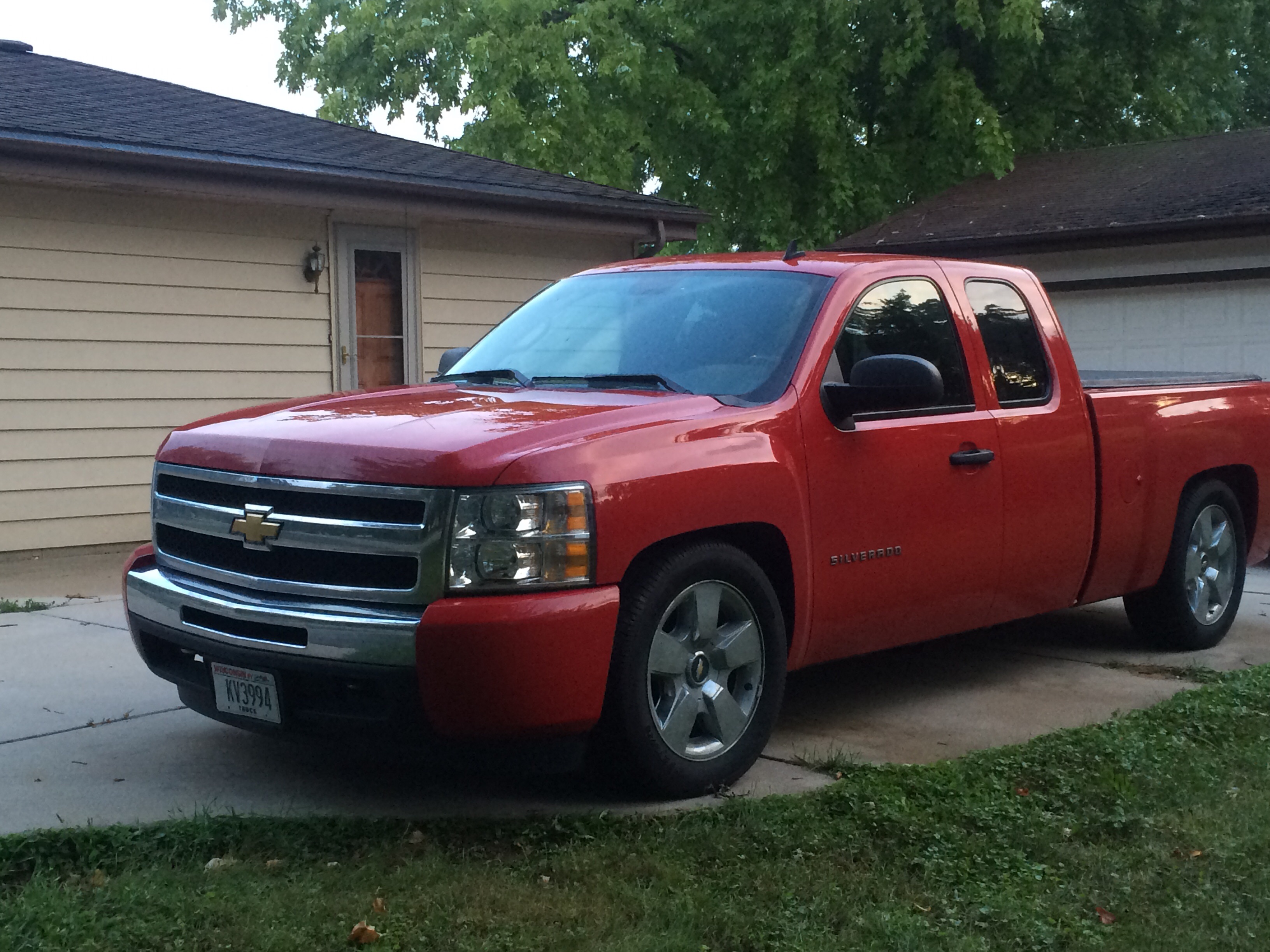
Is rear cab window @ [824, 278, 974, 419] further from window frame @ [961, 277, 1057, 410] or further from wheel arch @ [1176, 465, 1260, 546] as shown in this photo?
wheel arch @ [1176, 465, 1260, 546]

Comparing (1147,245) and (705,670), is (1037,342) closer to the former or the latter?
(705,670)

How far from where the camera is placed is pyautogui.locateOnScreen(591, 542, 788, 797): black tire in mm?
4418

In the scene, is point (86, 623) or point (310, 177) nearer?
point (86, 623)

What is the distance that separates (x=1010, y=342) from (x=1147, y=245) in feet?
32.7

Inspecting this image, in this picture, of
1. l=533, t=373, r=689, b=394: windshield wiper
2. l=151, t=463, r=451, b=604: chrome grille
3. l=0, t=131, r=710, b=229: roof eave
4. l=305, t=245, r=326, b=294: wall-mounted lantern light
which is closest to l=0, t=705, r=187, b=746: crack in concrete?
l=151, t=463, r=451, b=604: chrome grille

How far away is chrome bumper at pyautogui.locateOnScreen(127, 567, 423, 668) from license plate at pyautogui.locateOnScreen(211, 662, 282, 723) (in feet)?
0.29

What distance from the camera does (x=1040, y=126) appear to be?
2353cm

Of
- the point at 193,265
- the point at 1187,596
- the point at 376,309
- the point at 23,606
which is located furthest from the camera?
the point at 376,309

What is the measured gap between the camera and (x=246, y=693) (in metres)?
4.47

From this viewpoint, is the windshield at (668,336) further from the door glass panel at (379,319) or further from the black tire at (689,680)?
the door glass panel at (379,319)

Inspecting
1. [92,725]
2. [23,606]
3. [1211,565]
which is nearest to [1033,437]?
[1211,565]

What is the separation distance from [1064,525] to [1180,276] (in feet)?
32.0

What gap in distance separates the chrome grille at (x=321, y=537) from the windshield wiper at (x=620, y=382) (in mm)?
1250

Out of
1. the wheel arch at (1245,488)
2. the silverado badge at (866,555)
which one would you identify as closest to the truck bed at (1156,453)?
the wheel arch at (1245,488)
